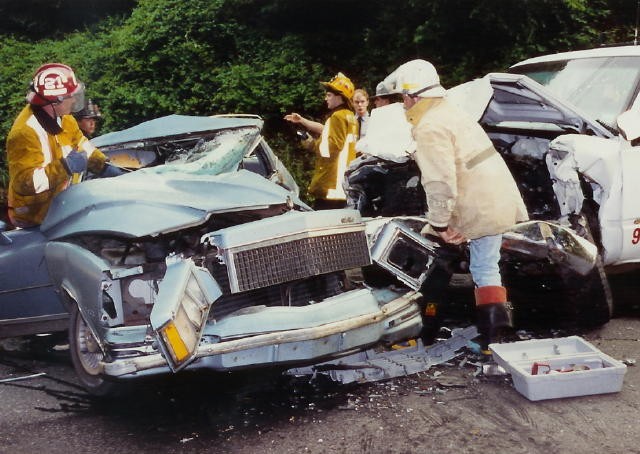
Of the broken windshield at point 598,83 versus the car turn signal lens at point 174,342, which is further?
the broken windshield at point 598,83

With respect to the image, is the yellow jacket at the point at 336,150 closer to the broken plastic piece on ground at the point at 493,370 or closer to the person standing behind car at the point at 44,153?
the person standing behind car at the point at 44,153

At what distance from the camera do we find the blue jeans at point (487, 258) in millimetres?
4594

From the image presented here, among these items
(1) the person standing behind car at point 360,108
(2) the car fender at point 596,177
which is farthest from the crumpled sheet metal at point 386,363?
(1) the person standing behind car at point 360,108

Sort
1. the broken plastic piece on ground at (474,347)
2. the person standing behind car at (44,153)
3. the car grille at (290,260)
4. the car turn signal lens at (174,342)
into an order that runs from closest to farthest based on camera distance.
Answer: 1. the car turn signal lens at (174,342)
2. the car grille at (290,260)
3. the broken plastic piece on ground at (474,347)
4. the person standing behind car at (44,153)

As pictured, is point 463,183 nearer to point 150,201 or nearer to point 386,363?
point 386,363

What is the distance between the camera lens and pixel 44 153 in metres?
5.05

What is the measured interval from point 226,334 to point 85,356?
122 centimetres

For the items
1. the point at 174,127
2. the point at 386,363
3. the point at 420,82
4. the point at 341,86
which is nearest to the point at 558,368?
the point at 386,363

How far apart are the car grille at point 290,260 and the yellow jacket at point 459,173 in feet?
1.83

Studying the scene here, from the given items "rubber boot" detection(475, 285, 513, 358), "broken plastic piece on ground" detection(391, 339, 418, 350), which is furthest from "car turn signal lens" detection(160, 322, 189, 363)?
"rubber boot" detection(475, 285, 513, 358)

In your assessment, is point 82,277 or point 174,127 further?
point 174,127

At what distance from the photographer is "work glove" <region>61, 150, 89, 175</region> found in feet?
15.9

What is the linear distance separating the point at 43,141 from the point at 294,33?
633 cm

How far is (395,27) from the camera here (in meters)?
9.77
